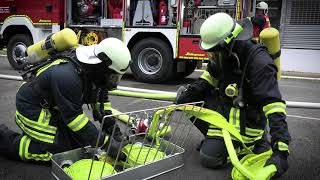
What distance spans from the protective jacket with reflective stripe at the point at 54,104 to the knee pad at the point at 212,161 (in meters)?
0.99

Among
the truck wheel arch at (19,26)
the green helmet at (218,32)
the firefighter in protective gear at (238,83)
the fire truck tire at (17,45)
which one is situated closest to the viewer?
the firefighter in protective gear at (238,83)

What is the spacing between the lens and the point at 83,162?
2.69 meters

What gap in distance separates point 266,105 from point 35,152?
191cm

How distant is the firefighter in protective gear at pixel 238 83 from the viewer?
283 cm

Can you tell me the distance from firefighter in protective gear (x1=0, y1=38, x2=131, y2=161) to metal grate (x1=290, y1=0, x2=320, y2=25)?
11.4m

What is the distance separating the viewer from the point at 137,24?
311 inches

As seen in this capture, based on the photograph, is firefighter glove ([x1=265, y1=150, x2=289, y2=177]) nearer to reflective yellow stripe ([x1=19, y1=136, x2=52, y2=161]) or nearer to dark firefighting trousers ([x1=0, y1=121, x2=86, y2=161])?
dark firefighting trousers ([x1=0, y1=121, x2=86, y2=161])

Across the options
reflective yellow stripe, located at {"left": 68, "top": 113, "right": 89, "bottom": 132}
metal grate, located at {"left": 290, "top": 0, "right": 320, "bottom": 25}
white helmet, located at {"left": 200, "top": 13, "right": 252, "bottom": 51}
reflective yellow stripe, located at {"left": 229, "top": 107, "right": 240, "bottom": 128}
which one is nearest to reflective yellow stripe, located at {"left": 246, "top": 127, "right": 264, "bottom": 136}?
reflective yellow stripe, located at {"left": 229, "top": 107, "right": 240, "bottom": 128}

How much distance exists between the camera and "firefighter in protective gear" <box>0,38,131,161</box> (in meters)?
2.71

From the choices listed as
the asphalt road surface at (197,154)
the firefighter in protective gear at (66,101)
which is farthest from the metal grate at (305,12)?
the firefighter in protective gear at (66,101)

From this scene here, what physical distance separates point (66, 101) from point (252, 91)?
1.47 m

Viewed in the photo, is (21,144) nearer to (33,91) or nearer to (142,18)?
(33,91)

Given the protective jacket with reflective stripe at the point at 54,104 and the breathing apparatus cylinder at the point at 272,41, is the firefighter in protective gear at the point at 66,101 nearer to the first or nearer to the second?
the protective jacket with reflective stripe at the point at 54,104

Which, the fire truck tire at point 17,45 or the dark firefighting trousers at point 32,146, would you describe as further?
the fire truck tire at point 17,45
